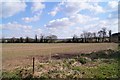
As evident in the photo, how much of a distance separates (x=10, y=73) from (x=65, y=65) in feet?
9.97

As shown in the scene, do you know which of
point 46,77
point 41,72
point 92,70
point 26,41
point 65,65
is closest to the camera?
point 46,77

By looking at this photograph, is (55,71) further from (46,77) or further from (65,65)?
(65,65)

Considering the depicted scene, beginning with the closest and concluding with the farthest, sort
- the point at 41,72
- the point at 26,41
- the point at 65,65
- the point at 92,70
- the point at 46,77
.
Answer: the point at 46,77 → the point at 41,72 → the point at 92,70 → the point at 65,65 → the point at 26,41

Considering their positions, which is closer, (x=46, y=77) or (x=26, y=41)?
(x=46, y=77)

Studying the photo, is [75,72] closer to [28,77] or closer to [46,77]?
[46,77]

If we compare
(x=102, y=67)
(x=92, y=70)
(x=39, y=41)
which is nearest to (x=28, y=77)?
(x=92, y=70)

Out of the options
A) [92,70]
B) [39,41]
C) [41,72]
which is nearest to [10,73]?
[41,72]

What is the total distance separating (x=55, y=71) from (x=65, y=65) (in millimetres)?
1704

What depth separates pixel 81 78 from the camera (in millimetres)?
9961

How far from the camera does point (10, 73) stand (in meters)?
10.6

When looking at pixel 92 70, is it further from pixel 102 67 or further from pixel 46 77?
pixel 46 77

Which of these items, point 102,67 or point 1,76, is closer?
point 1,76

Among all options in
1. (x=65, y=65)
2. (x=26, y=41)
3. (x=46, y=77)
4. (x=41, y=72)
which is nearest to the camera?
(x=46, y=77)

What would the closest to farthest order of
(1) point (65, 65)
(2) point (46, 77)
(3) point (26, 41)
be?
(2) point (46, 77) → (1) point (65, 65) → (3) point (26, 41)
